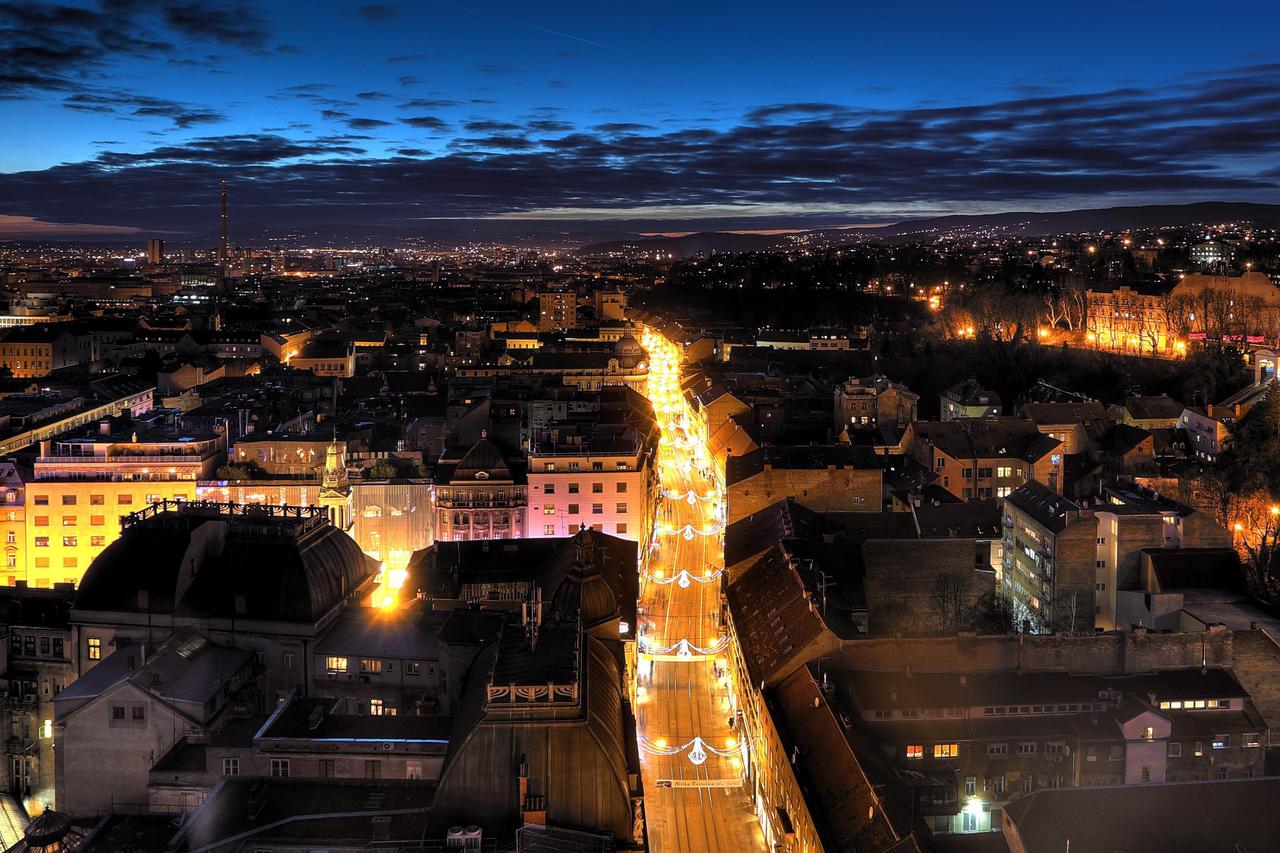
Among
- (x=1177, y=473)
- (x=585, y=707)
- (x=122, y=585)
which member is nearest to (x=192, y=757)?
(x=122, y=585)

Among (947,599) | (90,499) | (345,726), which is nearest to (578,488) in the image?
(947,599)

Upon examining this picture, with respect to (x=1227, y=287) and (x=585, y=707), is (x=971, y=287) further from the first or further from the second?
(x=585, y=707)

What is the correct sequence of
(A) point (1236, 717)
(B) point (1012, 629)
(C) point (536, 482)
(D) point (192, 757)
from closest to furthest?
(D) point (192, 757)
(A) point (1236, 717)
(B) point (1012, 629)
(C) point (536, 482)

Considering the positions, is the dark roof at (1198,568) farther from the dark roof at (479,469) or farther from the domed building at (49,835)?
the domed building at (49,835)

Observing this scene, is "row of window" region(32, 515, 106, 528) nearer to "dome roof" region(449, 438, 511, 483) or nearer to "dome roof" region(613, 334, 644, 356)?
"dome roof" region(449, 438, 511, 483)

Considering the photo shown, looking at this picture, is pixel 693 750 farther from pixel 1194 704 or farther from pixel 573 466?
pixel 573 466

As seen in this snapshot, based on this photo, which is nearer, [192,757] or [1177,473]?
[192,757]

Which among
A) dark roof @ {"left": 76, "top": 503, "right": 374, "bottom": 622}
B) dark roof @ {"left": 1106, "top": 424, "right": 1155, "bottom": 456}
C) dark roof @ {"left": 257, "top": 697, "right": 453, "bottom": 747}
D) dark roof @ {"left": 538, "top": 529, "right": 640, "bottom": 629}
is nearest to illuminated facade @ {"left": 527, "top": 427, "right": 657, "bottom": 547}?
dark roof @ {"left": 538, "top": 529, "right": 640, "bottom": 629}
